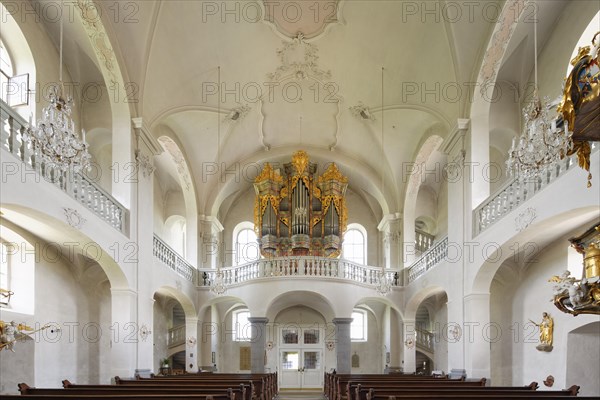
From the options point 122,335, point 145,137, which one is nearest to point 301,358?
point 122,335

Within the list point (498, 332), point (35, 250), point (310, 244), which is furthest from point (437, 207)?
point (35, 250)

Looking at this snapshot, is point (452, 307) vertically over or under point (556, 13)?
under

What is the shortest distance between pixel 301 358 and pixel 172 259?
955cm

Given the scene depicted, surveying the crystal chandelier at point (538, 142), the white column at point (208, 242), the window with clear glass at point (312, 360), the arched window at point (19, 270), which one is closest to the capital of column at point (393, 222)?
the window with clear glass at point (312, 360)

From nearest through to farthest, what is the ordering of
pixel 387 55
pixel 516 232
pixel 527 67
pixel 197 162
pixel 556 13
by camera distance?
1. pixel 516 232
2. pixel 556 13
3. pixel 527 67
4. pixel 387 55
5. pixel 197 162

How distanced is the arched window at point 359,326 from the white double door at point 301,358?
1.54 metres

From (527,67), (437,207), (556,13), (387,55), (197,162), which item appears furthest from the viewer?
(437,207)

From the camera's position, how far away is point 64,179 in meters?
12.6

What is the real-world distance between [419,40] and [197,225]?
11492 mm

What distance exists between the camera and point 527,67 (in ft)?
54.5

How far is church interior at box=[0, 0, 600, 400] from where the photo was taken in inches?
486

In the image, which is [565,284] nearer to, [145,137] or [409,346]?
[145,137]

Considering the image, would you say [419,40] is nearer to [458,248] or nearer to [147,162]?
[458,248]

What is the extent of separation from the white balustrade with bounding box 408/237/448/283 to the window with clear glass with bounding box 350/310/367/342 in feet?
17.5
